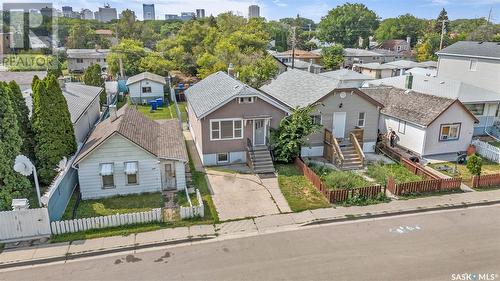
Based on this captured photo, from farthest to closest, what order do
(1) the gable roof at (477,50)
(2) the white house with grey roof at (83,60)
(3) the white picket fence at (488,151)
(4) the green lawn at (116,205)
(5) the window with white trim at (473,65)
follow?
(2) the white house with grey roof at (83,60), (5) the window with white trim at (473,65), (1) the gable roof at (477,50), (3) the white picket fence at (488,151), (4) the green lawn at (116,205)

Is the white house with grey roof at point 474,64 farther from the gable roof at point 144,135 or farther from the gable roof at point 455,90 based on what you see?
the gable roof at point 144,135

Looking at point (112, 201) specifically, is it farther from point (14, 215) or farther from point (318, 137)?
point (318, 137)

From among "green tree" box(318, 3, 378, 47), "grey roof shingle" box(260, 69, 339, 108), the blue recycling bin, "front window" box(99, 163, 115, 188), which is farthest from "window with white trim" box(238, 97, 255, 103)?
"green tree" box(318, 3, 378, 47)

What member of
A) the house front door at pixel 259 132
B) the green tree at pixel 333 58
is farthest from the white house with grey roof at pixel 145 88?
the green tree at pixel 333 58

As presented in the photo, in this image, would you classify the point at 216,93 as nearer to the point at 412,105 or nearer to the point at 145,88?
the point at 412,105

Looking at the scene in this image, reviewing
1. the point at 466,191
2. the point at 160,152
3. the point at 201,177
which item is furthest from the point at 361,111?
the point at 160,152
